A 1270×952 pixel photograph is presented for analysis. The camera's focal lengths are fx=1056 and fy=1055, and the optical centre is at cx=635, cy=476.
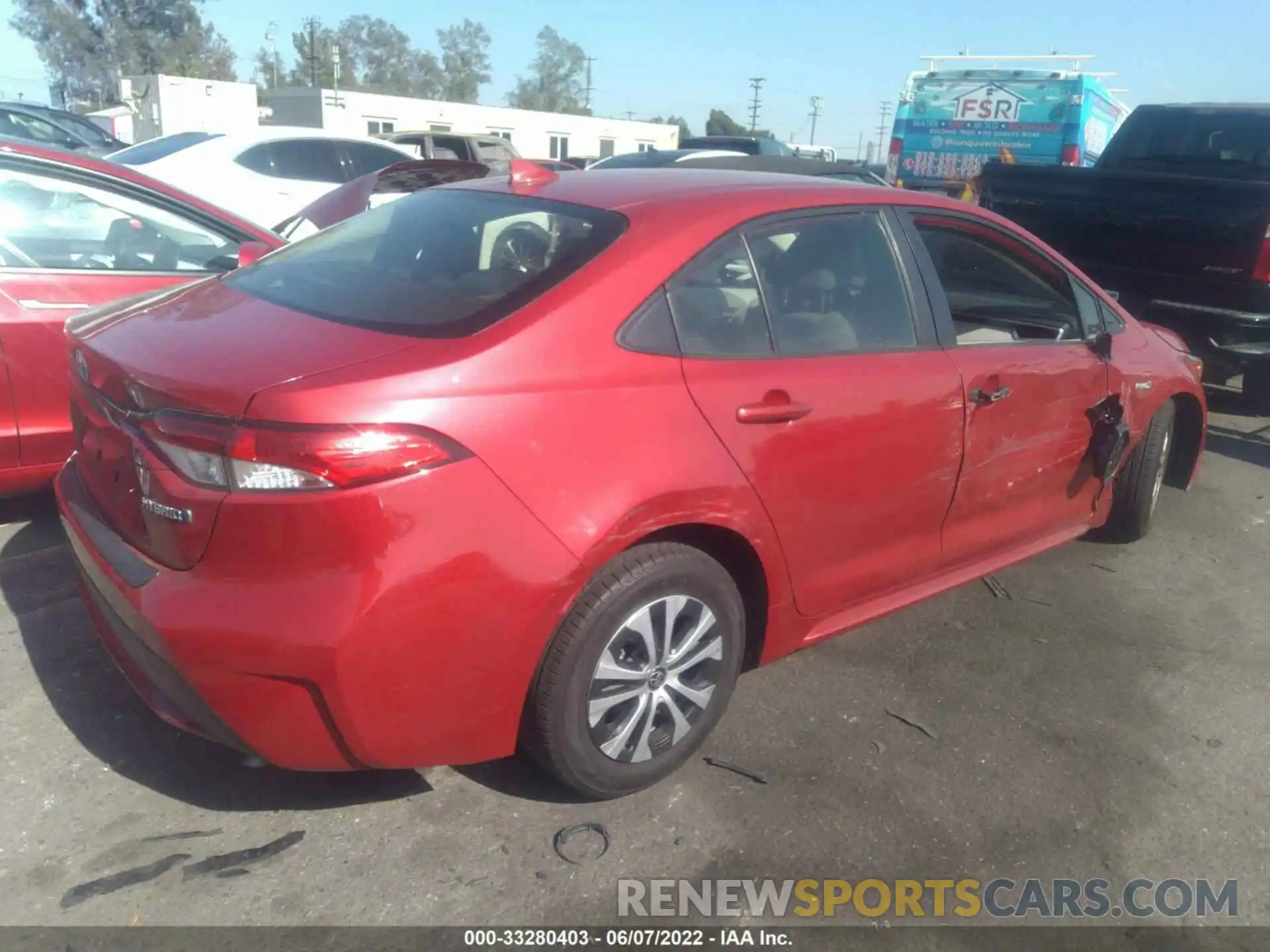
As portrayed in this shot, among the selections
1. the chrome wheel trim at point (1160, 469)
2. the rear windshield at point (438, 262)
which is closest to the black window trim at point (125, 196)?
the rear windshield at point (438, 262)

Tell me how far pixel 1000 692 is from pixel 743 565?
1.21m

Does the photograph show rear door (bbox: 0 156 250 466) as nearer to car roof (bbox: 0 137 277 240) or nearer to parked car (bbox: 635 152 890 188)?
car roof (bbox: 0 137 277 240)

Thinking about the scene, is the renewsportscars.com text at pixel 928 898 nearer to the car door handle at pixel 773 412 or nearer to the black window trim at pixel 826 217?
the car door handle at pixel 773 412

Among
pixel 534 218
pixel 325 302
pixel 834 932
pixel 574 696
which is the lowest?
pixel 834 932

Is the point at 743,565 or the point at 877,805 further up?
the point at 743,565

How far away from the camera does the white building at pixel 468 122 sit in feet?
137

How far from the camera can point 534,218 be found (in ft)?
9.94

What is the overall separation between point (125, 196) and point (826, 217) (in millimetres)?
2955

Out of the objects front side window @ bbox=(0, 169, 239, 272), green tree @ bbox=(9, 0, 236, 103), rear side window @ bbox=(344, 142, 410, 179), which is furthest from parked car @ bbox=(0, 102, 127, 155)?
green tree @ bbox=(9, 0, 236, 103)

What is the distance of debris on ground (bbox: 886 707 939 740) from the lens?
10.9ft

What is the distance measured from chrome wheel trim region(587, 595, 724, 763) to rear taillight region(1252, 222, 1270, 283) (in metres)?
4.90

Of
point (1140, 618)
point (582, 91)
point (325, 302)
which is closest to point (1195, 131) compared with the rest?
point (1140, 618)

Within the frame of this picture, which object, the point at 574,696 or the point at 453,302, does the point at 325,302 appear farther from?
the point at 574,696

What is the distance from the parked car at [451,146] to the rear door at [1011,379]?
12.7 metres
